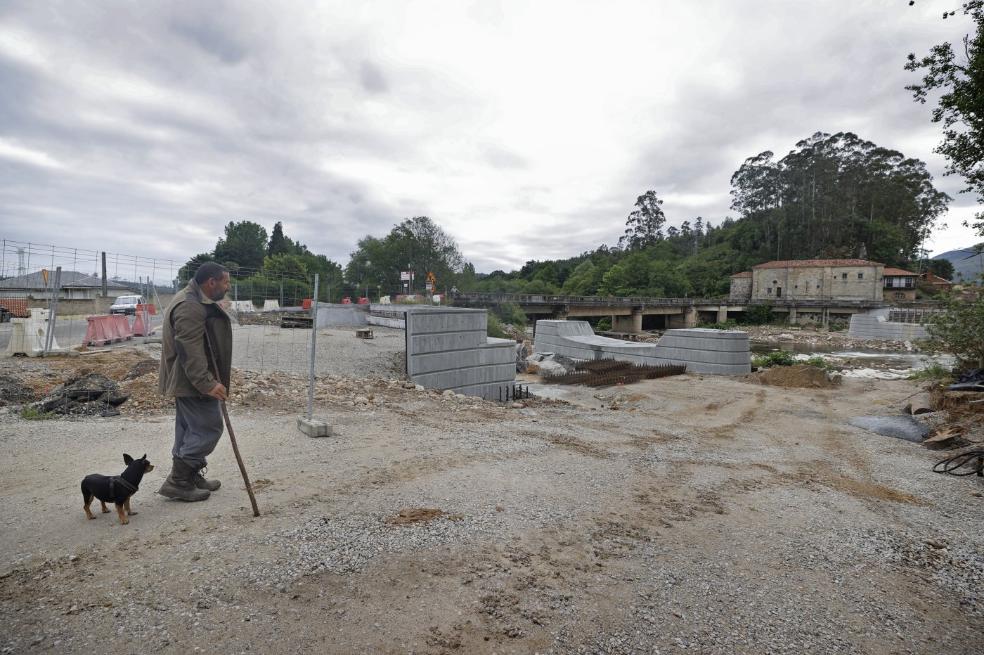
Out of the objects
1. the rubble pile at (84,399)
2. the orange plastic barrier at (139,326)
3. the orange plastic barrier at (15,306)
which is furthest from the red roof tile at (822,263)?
the orange plastic barrier at (15,306)

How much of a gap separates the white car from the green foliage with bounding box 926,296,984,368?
28251mm

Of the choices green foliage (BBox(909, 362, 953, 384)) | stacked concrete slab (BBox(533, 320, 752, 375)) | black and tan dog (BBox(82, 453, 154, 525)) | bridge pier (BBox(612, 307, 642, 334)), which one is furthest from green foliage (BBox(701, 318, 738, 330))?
black and tan dog (BBox(82, 453, 154, 525))

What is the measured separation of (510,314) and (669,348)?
77.1 ft

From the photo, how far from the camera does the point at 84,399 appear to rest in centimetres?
725

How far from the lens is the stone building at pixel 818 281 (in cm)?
6150

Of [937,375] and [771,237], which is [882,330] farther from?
[771,237]

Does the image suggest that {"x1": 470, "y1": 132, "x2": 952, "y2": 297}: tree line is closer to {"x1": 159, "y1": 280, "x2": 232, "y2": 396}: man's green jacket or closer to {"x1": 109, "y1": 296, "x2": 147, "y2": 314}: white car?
{"x1": 109, "y1": 296, "x2": 147, "y2": 314}: white car

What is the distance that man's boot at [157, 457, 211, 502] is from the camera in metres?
3.87

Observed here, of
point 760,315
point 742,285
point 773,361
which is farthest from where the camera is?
point 742,285

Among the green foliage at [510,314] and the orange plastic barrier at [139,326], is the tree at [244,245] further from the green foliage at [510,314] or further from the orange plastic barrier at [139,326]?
the orange plastic barrier at [139,326]

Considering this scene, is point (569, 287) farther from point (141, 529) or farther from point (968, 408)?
point (141, 529)

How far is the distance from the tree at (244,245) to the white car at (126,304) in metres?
51.6

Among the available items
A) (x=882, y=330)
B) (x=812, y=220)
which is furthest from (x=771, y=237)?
(x=882, y=330)

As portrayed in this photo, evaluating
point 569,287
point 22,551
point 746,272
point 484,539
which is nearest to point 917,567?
point 484,539
